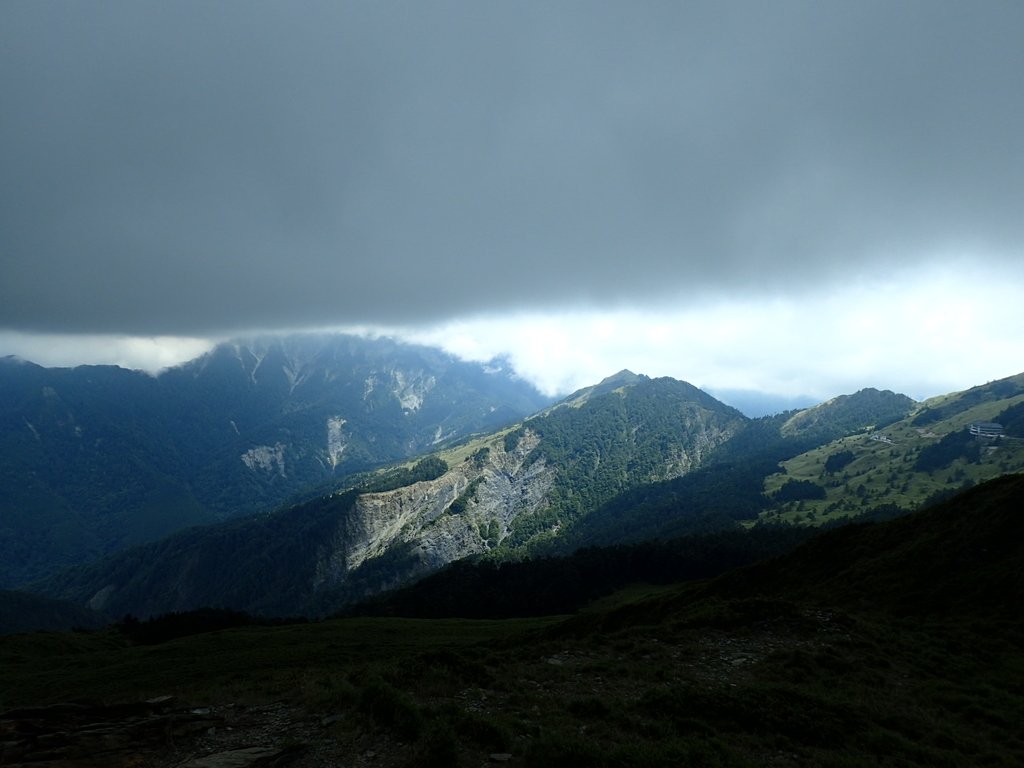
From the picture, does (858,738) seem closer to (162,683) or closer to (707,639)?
(707,639)

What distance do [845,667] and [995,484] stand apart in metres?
37.9

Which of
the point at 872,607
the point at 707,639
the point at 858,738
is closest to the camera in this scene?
the point at 858,738

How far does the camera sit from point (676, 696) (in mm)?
18547

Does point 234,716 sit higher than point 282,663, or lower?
higher

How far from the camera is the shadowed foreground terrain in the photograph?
48.7 ft

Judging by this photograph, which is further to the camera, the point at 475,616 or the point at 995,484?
the point at 475,616

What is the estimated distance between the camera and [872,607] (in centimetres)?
3544

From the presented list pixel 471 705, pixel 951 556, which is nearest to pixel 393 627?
pixel 471 705

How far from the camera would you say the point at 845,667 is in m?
24.0

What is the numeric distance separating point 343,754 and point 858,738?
16391 millimetres

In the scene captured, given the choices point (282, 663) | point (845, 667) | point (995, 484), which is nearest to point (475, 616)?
point (282, 663)

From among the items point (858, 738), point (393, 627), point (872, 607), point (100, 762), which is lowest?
point (393, 627)

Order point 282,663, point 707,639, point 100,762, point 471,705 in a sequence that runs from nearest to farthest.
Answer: point 100,762 < point 471,705 < point 707,639 < point 282,663

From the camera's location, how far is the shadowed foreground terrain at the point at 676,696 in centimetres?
1484
